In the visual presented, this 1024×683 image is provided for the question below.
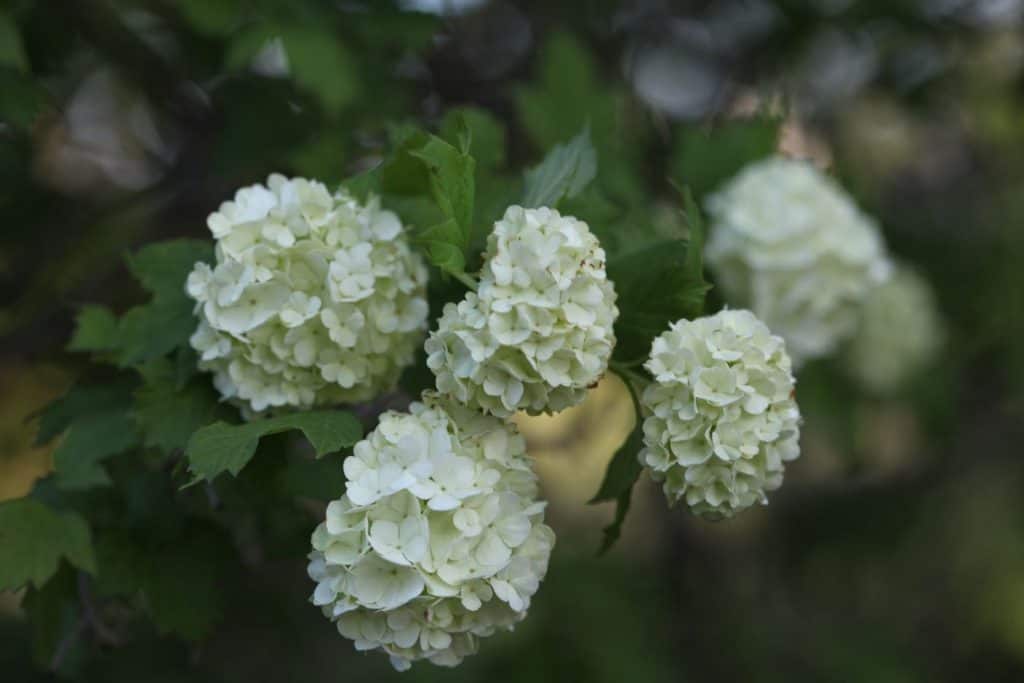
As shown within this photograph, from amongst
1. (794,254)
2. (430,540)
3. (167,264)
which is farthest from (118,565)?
(794,254)

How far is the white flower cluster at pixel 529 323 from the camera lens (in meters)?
1.52

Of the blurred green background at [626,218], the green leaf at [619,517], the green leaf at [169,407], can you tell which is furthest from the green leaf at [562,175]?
the green leaf at [169,407]

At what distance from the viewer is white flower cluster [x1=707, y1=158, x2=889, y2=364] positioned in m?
2.66

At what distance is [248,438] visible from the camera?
4.99 feet

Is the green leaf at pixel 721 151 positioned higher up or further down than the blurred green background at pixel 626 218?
higher up

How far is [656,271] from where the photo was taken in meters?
1.83

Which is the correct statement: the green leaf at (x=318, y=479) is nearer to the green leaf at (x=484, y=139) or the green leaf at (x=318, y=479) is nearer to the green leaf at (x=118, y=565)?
the green leaf at (x=118, y=565)

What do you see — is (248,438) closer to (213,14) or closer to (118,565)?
(118,565)

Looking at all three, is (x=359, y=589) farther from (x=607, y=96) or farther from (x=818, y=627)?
(x=818, y=627)

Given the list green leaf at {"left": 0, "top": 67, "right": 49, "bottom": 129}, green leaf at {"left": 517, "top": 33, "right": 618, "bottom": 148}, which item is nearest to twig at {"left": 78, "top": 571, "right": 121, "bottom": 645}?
green leaf at {"left": 0, "top": 67, "right": 49, "bottom": 129}

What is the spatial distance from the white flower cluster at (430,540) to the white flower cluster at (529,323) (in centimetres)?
7

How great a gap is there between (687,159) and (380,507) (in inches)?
68.0

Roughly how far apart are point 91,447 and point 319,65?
1059mm

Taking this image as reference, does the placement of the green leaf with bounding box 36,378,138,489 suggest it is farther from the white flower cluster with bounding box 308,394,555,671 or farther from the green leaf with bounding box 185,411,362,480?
the white flower cluster with bounding box 308,394,555,671
